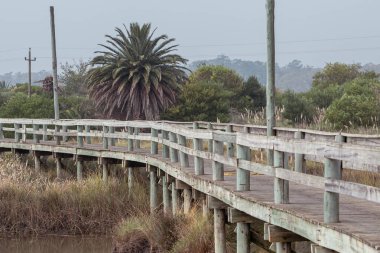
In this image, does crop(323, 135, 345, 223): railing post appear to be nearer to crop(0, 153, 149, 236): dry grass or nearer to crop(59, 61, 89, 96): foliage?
crop(0, 153, 149, 236): dry grass

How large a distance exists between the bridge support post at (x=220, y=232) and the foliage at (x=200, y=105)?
1290 inches

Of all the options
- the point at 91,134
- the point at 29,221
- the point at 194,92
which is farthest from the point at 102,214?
the point at 194,92

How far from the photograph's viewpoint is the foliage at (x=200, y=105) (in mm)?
47562

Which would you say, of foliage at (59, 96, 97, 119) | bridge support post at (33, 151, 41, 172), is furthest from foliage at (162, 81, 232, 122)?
bridge support post at (33, 151, 41, 172)

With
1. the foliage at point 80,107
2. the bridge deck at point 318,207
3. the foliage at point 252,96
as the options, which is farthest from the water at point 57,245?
the foliage at point 252,96

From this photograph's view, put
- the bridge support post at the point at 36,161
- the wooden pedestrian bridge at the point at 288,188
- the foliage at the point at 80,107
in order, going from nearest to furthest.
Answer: the wooden pedestrian bridge at the point at 288,188 → the bridge support post at the point at 36,161 → the foliage at the point at 80,107

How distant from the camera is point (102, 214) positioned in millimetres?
23516

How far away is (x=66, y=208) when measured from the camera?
2358cm

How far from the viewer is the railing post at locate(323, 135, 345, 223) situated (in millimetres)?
8562

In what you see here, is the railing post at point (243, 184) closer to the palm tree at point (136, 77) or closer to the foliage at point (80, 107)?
the palm tree at point (136, 77)

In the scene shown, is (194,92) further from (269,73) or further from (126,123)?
(269,73)

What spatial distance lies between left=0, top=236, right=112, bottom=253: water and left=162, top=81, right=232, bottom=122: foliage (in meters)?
23.9

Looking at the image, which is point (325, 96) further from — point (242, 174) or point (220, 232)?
point (242, 174)

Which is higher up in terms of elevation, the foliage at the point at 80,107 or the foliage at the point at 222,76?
the foliage at the point at 222,76
